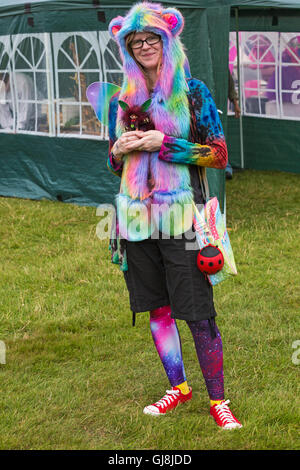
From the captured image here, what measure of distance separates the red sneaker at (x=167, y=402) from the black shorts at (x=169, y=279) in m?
0.52

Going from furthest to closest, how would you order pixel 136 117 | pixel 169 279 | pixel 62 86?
pixel 62 86 < pixel 169 279 < pixel 136 117

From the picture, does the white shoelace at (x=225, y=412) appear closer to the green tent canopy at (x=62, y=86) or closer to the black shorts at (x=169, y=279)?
the black shorts at (x=169, y=279)

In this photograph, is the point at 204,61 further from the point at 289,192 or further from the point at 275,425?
the point at 275,425

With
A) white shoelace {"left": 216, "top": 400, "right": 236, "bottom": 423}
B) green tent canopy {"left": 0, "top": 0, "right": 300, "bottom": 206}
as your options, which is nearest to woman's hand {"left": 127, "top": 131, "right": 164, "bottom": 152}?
white shoelace {"left": 216, "top": 400, "right": 236, "bottom": 423}

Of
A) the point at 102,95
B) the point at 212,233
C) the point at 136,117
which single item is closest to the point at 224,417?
the point at 212,233

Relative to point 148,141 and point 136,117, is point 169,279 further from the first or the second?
point 136,117

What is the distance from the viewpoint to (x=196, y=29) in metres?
7.55

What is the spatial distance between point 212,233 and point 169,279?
29 cm

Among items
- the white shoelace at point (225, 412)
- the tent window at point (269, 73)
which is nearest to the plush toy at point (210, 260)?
the white shoelace at point (225, 412)

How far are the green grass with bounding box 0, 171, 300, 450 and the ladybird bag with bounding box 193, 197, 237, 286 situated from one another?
764 mm

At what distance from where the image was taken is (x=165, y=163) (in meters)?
3.29

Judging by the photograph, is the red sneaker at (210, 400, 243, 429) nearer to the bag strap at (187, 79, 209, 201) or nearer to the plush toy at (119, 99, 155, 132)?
the bag strap at (187, 79, 209, 201)

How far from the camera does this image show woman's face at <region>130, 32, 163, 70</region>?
3.22 m

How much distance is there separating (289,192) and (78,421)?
21.2 feet
